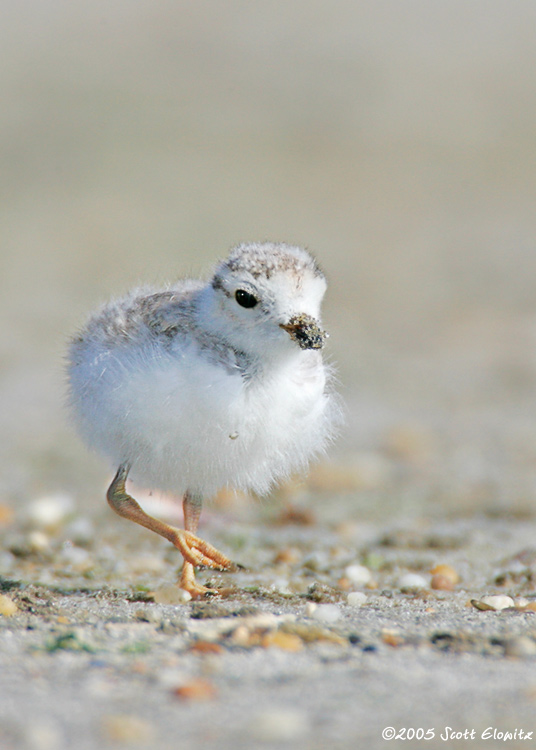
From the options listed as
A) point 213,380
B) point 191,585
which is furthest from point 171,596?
point 213,380

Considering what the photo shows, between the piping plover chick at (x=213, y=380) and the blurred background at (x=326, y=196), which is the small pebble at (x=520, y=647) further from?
the blurred background at (x=326, y=196)

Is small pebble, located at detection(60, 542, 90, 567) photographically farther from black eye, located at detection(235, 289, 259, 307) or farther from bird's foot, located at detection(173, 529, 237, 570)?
black eye, located at detection(235, 289, 259, 307)

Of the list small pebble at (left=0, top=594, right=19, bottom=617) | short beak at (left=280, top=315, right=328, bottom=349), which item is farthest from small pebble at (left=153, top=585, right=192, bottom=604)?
short beak at (left=280, top=315, right=328, bottom=349)

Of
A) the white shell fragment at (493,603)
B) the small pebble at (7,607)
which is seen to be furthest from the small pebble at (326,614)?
the small pebble at (7,607)

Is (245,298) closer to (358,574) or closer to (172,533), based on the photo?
(172,533)

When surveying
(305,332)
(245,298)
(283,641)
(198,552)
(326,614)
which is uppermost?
(245,298)

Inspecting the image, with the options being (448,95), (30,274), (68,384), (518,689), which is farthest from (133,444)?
(448,95)

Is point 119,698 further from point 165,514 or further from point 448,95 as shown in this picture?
point 448,95
